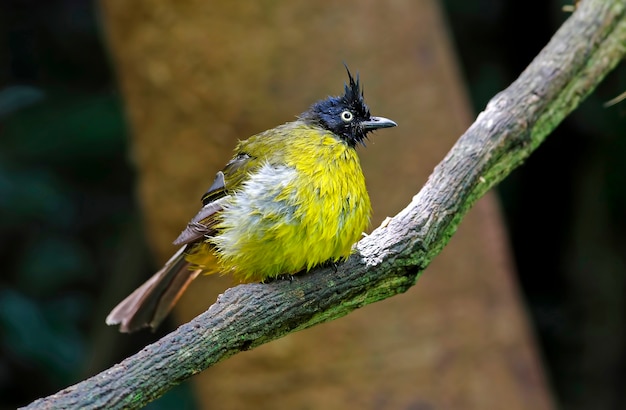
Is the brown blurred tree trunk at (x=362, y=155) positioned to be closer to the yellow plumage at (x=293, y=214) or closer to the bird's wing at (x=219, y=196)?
the bird's wing at (x=219, y=196)

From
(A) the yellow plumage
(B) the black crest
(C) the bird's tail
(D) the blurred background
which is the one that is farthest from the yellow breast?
(D) the blurred background

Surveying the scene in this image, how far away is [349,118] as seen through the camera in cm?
317

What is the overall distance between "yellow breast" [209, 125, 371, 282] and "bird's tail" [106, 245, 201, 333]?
457 millimetres

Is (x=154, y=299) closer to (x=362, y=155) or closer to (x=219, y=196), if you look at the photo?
(x=219, y=196)

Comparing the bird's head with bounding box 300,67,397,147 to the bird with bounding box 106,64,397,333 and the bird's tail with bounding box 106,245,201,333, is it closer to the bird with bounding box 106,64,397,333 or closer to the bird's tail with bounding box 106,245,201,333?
the bird with bounding box 106,64,397,333

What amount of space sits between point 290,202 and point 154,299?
850mm

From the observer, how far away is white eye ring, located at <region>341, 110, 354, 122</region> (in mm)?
3162

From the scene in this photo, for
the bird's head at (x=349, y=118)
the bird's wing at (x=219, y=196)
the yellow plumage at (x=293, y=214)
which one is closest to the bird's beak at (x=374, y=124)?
the bird's head at (x=349, y=118)

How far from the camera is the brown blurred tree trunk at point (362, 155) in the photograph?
452cm

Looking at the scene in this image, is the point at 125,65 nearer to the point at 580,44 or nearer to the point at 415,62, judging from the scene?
the point at 415,62

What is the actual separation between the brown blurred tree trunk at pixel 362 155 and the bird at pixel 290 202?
4.51 ft

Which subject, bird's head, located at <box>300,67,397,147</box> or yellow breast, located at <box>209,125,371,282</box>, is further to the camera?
bird's head, located at <box>300,67,397,147</box>

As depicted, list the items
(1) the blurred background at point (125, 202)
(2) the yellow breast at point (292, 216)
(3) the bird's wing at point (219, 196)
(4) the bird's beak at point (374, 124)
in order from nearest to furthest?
(2) the yellow breast at point (292, 216) < (3) the bird's wing at point (219, 196) < (4) the bird's beak at point (374, 124) < (1) the blurred background at point (125, 202)

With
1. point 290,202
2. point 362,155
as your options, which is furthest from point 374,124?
point 362,155
